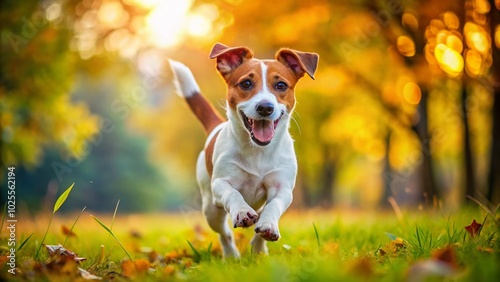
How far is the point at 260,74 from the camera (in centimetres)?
408

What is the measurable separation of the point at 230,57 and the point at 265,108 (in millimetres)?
789

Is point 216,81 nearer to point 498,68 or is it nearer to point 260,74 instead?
point 498,68

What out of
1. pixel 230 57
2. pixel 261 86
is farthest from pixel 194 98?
pixel 261 86

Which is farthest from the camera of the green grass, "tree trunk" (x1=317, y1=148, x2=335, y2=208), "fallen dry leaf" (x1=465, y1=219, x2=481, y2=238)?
"tree trunk" (x1=317, y1=148, x2=335, y2=208)

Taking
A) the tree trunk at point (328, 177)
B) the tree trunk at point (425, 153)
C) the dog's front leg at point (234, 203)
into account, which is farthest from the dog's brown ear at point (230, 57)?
the tree trunk at point (328, 177)

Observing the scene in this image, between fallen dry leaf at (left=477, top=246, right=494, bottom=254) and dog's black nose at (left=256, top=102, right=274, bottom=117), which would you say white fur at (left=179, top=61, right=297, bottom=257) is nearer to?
dog's black nose at (left=256, top=102, right=274, bottom=117)

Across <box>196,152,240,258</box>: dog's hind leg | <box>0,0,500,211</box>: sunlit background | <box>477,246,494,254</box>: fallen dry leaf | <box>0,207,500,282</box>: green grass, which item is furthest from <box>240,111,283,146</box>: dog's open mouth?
<box>0,0,500,211</box>: sunlit background

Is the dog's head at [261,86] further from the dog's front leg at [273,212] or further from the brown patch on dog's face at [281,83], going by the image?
the dog's front leg at [273,212]

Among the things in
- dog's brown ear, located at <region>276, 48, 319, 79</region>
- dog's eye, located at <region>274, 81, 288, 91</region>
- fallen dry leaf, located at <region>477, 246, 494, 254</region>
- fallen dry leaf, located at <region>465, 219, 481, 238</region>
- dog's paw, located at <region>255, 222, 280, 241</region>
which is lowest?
fallen dry leaf, located at <region>465, 219, 481, 238</region>

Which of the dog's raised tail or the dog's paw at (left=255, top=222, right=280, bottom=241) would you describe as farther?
the dog's raised tail

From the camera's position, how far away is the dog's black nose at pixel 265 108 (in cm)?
379

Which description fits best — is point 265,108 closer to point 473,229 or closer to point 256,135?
point 256,135

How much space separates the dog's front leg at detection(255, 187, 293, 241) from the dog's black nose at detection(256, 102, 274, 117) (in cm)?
59

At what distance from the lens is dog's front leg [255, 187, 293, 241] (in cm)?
339
